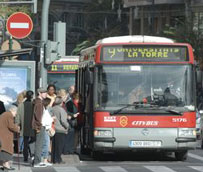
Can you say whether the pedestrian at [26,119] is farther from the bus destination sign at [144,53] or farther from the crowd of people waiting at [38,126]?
the bus destination sign at [144,53]

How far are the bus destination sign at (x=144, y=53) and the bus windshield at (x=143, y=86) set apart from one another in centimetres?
23

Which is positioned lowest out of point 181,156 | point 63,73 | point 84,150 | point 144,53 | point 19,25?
point 84,150

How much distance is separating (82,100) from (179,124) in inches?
142

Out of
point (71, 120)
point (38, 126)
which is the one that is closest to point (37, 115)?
point (38, 126)

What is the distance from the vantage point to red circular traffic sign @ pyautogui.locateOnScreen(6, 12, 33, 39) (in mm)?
25234

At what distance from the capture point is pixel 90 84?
71.3 ft

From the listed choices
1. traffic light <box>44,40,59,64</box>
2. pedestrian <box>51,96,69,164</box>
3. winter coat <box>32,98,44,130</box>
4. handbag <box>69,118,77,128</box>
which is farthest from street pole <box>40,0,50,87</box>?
winter coat <box>32,98,44,130</box>

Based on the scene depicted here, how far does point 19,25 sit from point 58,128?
5291 millimetres

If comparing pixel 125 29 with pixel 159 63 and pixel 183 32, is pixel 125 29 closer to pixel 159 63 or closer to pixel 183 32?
pixel 183 32

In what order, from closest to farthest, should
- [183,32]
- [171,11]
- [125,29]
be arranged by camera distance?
[183,32] → [171,11] → [125,29]

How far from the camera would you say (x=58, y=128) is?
21.0m

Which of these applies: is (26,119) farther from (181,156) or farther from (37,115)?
(181,156)

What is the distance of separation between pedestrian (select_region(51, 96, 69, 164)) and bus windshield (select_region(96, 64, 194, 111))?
85 centimetres

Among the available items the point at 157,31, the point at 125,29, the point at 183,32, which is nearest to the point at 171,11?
the point at 157,31
